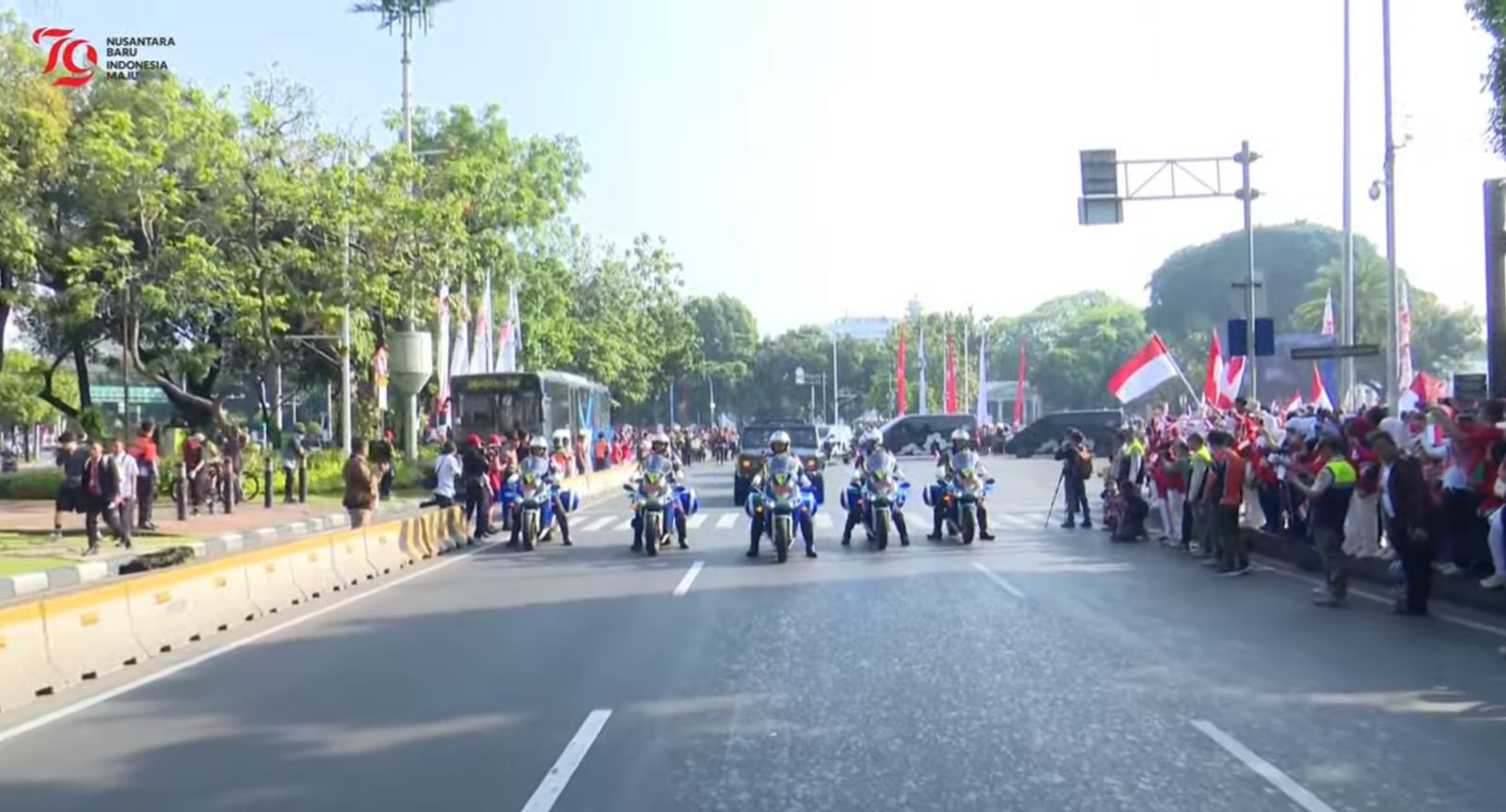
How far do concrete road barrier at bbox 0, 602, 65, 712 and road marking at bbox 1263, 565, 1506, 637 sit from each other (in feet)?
37.8

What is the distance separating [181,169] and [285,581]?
21750 millimetres

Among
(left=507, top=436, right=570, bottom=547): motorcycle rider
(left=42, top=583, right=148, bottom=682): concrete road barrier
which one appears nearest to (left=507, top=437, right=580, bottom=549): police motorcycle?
(left=507, top=436, right=570, bottom=547): motorcycle rider

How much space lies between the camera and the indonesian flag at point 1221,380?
29656 millimetres

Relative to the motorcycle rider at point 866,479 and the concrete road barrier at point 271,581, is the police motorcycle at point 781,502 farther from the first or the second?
the concrete road barrier at point 271,581

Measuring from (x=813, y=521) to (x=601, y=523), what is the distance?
5.81 meters

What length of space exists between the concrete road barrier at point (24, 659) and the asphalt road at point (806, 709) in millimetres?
245

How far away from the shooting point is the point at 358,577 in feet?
59.2

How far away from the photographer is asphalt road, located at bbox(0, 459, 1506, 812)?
7.11 m

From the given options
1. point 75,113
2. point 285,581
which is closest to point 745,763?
point 285,581

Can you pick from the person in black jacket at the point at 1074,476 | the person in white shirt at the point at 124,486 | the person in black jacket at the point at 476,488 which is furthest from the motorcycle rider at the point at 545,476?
the person in black jacket at the point at 1074,476

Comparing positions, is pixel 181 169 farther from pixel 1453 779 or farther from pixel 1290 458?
pixel 1453 779

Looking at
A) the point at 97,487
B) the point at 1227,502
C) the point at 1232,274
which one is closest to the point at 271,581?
the point at 97,487

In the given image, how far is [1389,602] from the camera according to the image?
46.9ft

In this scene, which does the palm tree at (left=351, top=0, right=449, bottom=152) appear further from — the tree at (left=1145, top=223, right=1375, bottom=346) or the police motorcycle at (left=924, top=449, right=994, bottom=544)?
the tree at (left=1145, top=223, right=1375, bottom=346)
